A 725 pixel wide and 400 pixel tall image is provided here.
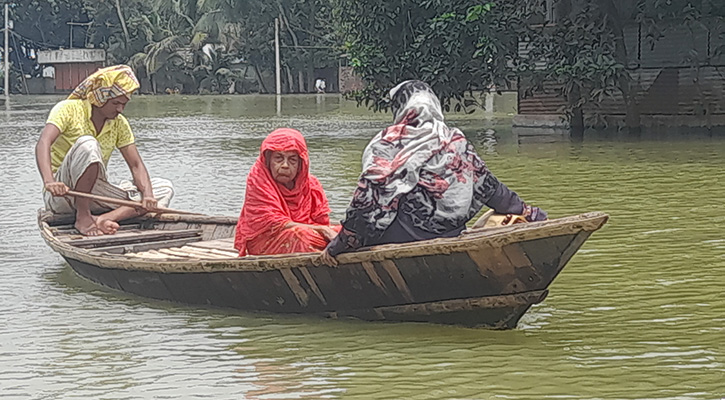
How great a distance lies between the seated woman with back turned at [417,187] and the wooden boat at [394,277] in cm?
15

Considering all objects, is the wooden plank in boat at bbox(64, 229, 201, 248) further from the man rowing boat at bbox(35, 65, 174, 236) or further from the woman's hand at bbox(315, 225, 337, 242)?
the woman's hand at bbox(315, 225, 337, 242)

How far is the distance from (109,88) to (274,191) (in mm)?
2317

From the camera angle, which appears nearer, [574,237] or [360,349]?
[574,237]

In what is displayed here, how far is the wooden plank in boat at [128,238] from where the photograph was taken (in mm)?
8406

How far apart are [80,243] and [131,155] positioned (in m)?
1.05

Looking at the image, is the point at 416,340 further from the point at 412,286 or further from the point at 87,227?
the point at 87,227

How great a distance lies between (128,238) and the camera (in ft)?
28.1

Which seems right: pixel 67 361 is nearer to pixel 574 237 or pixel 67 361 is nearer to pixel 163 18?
pixel 574 237

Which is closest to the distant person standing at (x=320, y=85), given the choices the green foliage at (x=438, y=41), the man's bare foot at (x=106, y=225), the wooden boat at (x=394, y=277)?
the green foliage at (x=438, y=41)

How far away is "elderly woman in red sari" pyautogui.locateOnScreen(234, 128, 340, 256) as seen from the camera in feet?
22.3

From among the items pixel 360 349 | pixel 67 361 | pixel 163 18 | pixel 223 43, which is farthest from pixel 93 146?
pixel 163 18

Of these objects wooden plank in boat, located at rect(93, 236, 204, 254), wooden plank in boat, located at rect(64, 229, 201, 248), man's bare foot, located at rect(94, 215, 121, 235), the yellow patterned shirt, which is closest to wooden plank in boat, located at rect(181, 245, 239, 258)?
wooden plank in boat, located at rect(93, 236, 204, 254)

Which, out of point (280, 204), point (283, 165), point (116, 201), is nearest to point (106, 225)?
point (116, 201)

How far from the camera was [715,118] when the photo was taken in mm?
20156
